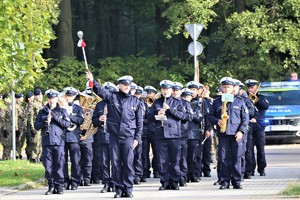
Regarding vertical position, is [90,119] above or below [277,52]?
Answer: below

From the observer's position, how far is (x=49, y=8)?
4066 cm

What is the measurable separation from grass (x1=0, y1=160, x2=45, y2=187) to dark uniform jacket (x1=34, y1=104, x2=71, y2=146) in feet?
5.68

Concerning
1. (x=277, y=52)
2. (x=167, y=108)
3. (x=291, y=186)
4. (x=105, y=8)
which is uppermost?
(x=105, y=8)

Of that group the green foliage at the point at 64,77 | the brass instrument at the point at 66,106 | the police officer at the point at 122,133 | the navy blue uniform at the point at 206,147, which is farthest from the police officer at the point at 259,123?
the green foliage at the point at 64,77

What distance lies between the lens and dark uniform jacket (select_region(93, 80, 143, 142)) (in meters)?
20.3

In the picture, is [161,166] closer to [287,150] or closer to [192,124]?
[192,124]

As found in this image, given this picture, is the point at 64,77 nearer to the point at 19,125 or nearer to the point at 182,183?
the point at 19,125

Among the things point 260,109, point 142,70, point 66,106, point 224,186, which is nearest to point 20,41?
point 66,106

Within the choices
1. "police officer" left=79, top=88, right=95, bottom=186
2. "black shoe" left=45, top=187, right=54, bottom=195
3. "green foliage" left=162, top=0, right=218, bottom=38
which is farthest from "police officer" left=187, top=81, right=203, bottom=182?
"green foliage" left=162, top=0, right=218, bottom=38

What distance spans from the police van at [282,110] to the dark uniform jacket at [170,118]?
1648 cm

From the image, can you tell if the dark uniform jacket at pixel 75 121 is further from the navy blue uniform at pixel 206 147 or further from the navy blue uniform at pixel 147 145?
the navy blue uniform at pixel 206 147

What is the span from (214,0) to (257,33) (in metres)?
2.33

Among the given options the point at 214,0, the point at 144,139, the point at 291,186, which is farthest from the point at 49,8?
the point at 291,186

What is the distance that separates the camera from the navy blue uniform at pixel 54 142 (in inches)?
848
